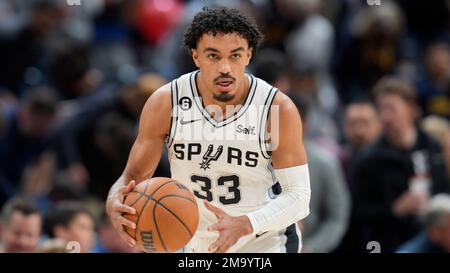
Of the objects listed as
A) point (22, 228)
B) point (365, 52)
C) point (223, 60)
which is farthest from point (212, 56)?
point (365, 52)

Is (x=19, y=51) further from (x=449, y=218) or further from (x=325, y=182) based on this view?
(x=449, y=218)

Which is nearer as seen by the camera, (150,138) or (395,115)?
(150,138)

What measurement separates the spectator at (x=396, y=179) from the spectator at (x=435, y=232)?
18.2 inches

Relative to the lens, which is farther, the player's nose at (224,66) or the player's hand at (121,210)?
the player's nose at (224,66)

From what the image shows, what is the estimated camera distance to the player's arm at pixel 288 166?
6.49 meters

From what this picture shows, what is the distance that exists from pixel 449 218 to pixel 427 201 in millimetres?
816

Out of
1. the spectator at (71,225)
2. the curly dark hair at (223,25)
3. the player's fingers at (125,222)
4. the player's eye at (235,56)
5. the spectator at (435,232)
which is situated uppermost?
the curly dark hair at (223,25)

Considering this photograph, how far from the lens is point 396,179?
29.5 feet

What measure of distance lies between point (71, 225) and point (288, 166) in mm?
1986

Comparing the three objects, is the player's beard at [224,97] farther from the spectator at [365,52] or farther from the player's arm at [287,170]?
the spectator at [365,52]

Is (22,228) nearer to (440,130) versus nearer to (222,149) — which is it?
(222,149)

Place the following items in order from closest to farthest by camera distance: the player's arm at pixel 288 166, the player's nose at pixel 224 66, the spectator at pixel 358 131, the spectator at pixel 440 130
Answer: the player's nose at pixel 224 66, the player's arm at pixel 288 166, the spectator at pixel 440 130, the spectator at pixel 358 131

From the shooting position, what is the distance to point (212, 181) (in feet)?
21.9

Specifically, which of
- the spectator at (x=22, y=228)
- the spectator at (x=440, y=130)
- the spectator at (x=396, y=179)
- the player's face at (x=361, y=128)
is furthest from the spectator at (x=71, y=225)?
the spectator at (x=440, y=130)
